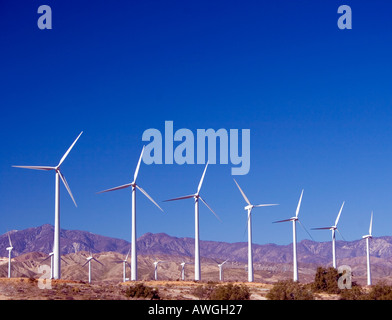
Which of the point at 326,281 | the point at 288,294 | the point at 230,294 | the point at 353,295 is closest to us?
the point at 230,294

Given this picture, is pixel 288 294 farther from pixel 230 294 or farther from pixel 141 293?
pixel 141 293

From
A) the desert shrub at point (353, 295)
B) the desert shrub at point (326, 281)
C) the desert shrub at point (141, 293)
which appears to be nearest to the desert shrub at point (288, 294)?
the desert shrub at point (353, 295)

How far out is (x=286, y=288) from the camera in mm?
60250

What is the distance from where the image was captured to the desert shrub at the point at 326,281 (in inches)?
2798

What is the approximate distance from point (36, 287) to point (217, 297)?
1782cm

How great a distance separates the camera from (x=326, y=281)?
7388 centimetres

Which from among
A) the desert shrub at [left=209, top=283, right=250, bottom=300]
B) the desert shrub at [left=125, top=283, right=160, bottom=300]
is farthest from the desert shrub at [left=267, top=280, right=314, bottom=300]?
the desert shrub at [left=125, top=283, right=160, bottom=300]

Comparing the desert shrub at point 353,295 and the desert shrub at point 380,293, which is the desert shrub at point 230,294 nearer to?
the desert shrub at point 353,295

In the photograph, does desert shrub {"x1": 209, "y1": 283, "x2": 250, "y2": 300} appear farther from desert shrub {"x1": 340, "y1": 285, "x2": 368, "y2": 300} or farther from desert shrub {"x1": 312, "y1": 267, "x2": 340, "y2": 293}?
desert shrub {"x1": 312, "y1": 267, "x2": 340, "y2": 293}

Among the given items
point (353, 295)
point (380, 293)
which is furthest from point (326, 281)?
point (380, 293)

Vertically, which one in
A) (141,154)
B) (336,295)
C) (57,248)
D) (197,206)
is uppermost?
(141,154)
